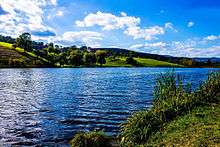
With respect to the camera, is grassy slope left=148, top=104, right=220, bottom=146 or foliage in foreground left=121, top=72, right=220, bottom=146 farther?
foliage in foreground left=121, top=72, right=220, bottom=146

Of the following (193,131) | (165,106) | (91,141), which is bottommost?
(91,141)

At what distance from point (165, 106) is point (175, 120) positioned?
213cm

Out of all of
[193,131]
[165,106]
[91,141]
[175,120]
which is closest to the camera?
[193,131]

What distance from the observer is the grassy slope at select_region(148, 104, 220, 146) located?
61.5ft

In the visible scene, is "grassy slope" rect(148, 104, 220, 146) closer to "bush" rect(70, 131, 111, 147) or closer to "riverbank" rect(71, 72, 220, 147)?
"riverbank" rect(71, 72, 220, 147)

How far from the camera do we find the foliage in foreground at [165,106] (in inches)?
891

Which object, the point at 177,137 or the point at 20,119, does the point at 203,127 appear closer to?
the point at 177,137

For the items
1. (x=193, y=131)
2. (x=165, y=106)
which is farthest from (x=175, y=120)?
(x=193, y=131)

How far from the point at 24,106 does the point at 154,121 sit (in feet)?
96.0

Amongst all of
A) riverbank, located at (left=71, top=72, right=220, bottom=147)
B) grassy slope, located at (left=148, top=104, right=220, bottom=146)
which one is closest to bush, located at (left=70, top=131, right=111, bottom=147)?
riverbank, located at (left=71, top=72, right=220, bottom=147)

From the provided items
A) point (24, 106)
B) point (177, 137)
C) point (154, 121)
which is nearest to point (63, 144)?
point (154, 121)

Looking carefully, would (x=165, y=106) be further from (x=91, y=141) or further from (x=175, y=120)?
(x=91, y=141)

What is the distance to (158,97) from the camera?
88.9 ft

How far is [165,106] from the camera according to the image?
2559cm
